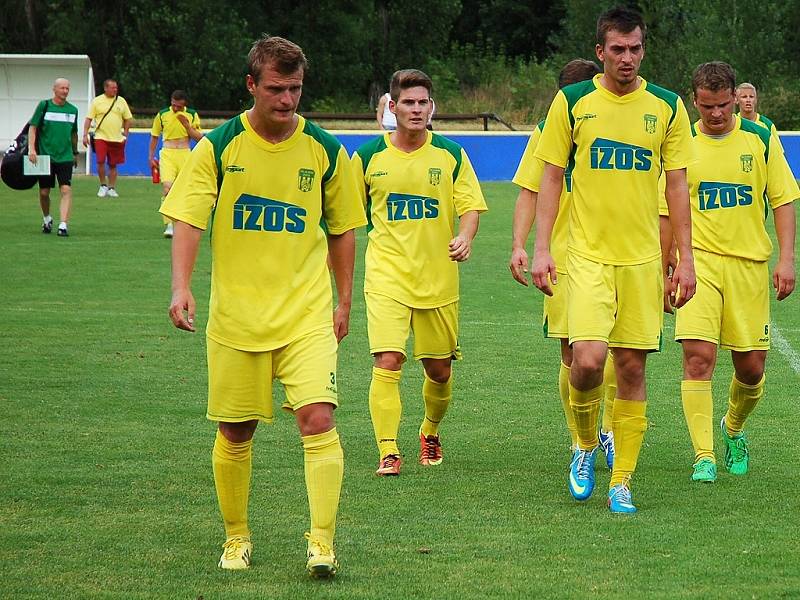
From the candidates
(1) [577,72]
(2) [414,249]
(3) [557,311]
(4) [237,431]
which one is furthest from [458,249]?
(4) [237,431]

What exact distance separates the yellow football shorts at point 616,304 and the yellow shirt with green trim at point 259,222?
1438 mm

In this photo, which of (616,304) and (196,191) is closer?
(196,191)

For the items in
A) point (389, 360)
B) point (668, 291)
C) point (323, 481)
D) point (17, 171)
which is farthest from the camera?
point (17, 171)

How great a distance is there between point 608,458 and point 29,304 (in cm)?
789

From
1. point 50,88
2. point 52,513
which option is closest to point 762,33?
point 50,88

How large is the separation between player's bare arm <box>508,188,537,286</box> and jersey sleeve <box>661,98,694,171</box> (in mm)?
662

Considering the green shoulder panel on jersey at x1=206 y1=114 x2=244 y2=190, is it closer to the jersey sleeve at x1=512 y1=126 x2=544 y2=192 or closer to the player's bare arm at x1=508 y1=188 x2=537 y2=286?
the player's bare arm at x1=508 y1=188 x2=537 y2=286

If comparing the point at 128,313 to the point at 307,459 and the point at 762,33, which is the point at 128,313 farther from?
the point at 762,33

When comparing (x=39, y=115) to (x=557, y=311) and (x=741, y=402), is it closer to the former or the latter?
(x=557, y=311)

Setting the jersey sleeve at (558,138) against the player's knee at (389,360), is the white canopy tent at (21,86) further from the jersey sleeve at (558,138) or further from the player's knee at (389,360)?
the jersey sleeve at (558,138)

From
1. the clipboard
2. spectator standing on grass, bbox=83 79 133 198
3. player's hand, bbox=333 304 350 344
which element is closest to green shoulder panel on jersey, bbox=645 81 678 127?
player's hand, bbox=333 304 350 344

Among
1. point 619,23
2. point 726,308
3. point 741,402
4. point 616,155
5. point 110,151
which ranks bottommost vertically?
point 110,151

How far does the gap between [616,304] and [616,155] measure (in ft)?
2.28

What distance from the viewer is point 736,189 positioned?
25.2ft
